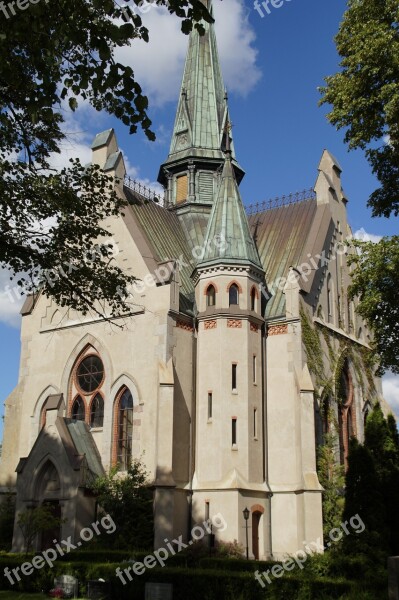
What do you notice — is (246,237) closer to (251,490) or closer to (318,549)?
(251,490)

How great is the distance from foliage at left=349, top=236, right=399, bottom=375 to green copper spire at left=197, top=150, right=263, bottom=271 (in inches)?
382

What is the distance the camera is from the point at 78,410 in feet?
104

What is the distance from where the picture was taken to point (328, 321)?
33.7m

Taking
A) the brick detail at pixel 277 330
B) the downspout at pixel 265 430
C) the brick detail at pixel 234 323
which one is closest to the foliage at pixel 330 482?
the downspout at pixel 265 430

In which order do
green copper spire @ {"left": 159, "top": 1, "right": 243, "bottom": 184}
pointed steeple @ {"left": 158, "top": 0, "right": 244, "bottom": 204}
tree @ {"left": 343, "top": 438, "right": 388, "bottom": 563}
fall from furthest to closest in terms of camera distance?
green copper spire @ {"left": 159, "top": 1, "right": 243, "bottom": 184}, pointed steeple @ {"left": 158, "top": 0, "right": 244, "bottom": 204}, tree @ {"left": 343, "top": 438, "right": 388, "bottom": 563}

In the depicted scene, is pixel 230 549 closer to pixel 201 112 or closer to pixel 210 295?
pixel 210 295

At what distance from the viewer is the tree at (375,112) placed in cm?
1906

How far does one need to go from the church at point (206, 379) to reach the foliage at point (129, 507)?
524 mm

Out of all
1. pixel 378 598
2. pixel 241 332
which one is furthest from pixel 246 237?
pixel 378 598

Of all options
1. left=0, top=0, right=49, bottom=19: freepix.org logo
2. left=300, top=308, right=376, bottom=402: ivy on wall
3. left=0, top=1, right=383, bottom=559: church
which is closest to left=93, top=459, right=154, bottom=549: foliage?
left=0, top=1, right=383, bottom=559: church

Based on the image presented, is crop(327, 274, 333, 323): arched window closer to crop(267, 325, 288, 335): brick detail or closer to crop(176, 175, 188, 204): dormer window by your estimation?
crop(267, 325, 288, 335): brick detail

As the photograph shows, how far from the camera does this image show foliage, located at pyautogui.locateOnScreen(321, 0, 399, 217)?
1895 cm

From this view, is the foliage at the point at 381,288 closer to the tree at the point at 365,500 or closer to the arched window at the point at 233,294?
the tree at the point at 365,500

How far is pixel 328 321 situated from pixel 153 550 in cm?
1422
